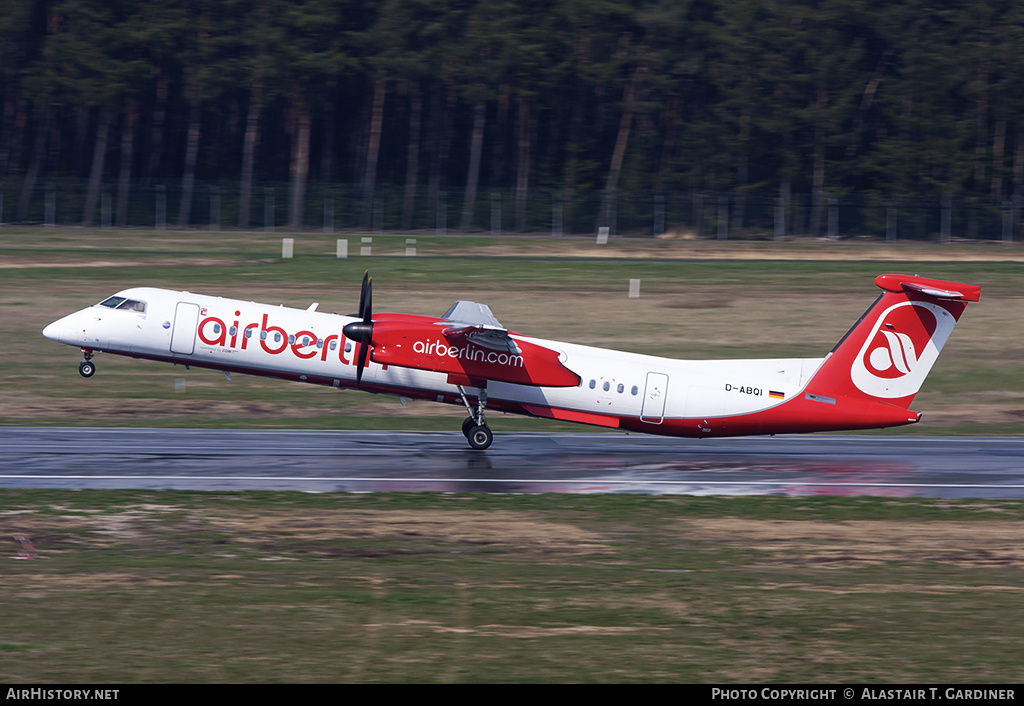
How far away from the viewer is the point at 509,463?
26281 millimetres

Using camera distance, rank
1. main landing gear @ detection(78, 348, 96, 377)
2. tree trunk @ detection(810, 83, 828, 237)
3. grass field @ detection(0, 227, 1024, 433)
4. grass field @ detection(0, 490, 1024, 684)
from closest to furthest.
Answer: grass field @ detection(0, 490, 1024, 684) < main landing gear @ detection(78, 348, 96, 377) < grass field @ detection(0, 227, 1024, 433) < tree trunk @ detection(810, 83, 828, 237)

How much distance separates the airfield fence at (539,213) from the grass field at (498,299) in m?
4.22

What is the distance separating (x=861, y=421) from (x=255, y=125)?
73437 millimetres

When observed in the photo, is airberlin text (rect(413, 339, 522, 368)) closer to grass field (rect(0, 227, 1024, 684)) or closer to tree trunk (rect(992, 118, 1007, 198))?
grass field (rect(0, 227, 1024, 684))

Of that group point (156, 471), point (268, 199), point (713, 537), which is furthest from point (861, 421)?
point (268, 199)

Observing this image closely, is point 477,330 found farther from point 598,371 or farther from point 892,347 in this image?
point 892,347

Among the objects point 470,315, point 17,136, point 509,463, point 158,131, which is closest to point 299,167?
point 158,131

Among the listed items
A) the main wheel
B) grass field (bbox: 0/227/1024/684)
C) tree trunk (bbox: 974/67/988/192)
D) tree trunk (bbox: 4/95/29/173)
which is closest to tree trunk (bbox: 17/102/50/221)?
tree trunk (bbox: 4/95/29/173)

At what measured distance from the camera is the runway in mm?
23359

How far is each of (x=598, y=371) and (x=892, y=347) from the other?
23.2ft

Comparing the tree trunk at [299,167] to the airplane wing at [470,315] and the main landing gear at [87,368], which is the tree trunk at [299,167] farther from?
the airplane wing at [470,315]

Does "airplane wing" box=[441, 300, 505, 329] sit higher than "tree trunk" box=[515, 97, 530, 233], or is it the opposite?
"tree trunk" box=[515, 97, 530, 233]

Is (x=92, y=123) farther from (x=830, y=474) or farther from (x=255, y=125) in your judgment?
(x=830, y=474)
